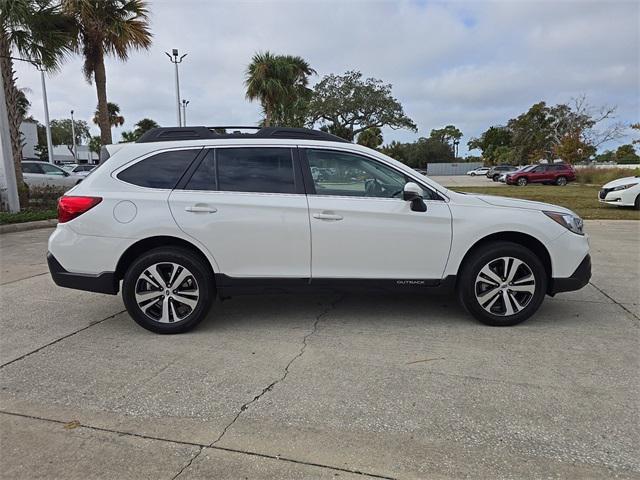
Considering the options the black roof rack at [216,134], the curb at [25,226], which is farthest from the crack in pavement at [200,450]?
the curb at [25,226]

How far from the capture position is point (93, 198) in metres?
4.12

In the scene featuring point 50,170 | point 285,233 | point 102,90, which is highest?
point 102,90

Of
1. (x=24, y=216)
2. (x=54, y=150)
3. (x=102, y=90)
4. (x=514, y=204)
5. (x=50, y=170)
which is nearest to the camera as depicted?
(x=514, y=204)

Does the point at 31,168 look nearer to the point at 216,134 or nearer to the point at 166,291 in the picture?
the point at 216,134

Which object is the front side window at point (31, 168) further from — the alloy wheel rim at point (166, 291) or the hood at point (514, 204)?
the hood at point (514, 204)

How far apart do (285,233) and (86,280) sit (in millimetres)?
1855

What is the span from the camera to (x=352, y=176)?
170 inches

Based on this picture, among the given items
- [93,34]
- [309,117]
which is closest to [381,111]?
[309,117]

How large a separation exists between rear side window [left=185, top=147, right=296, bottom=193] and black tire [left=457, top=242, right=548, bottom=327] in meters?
1.80

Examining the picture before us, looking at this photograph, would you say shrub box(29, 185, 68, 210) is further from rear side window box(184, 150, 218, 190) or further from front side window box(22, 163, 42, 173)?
rear side window box(184, 150, 218, 190)

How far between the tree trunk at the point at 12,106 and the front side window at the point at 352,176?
12.2 m

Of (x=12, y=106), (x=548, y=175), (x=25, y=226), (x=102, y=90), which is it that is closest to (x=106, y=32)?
(x=102, y=90)

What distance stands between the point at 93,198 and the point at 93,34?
43.0ft

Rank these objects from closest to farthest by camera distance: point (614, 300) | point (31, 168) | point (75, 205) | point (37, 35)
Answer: point (75, 205) → point (614, 300) → point (37, 35) → point (31, 168)
